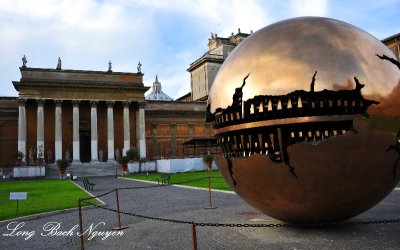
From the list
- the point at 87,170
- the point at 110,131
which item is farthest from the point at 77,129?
the point at 87,170

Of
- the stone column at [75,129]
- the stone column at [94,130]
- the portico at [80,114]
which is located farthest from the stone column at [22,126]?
the stone column at [94,130]

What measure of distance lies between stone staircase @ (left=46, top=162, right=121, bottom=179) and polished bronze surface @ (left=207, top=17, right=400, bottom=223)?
134 ft

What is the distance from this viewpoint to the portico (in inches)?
1971

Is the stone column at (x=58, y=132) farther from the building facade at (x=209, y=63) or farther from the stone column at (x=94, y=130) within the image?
the building facade at (x=209, y=63)

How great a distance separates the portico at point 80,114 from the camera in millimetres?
50062

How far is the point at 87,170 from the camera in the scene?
4709 centimetres

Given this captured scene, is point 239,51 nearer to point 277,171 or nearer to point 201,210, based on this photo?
point 277,171

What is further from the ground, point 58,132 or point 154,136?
point 58,132

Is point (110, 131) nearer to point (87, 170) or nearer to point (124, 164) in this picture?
point (87, 170)

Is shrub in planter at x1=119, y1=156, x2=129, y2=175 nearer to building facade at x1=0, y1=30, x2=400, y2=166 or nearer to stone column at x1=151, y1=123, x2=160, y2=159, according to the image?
building facade at x1=0, y1=30, x2=400, y2=166

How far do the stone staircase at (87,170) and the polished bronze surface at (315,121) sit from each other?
40811mm

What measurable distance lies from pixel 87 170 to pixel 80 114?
1136 cm

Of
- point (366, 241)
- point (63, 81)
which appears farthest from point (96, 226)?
point (63, 81)

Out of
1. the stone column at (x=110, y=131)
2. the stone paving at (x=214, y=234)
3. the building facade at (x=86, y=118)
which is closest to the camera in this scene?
the stone paving at (x=214, y=234)
